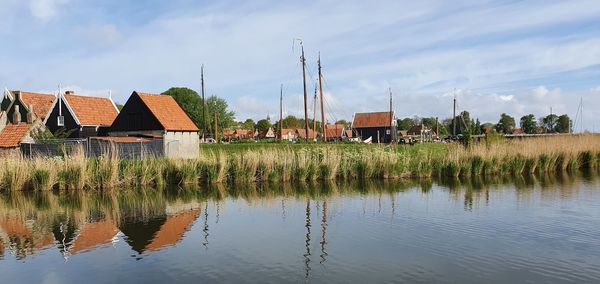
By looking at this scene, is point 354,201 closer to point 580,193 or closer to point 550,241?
point 550,241

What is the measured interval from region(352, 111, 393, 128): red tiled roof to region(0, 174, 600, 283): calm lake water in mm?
59387

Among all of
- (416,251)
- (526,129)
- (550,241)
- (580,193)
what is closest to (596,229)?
(550,241)

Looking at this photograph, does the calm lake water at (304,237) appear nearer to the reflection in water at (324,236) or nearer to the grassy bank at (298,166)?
the reflection in water at (324,236)

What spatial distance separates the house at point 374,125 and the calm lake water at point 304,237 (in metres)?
58.7

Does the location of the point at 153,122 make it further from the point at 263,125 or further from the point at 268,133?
the point at 263,125

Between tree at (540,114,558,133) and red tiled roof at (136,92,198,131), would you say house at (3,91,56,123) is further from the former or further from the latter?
tree at (540,114,558,133)

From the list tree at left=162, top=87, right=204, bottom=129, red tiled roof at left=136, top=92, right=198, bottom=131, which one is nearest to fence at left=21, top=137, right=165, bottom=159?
red tiled roof at left=136, top=92, right=198, bottom=131

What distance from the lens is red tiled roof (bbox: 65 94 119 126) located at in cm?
4022

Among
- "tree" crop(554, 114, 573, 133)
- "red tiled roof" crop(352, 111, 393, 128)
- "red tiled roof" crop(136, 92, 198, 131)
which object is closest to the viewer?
"red tiled roof" crop(136, 92, 198, 131)

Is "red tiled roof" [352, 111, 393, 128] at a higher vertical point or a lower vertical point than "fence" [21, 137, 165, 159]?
higher

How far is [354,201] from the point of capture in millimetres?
15984

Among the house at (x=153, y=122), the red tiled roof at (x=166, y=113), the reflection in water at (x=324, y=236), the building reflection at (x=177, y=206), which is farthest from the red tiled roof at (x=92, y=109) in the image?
the reflection in water at (x=324, y=236)

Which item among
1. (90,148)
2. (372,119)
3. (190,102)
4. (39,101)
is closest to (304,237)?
(90,148)

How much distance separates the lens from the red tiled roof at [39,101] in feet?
146
